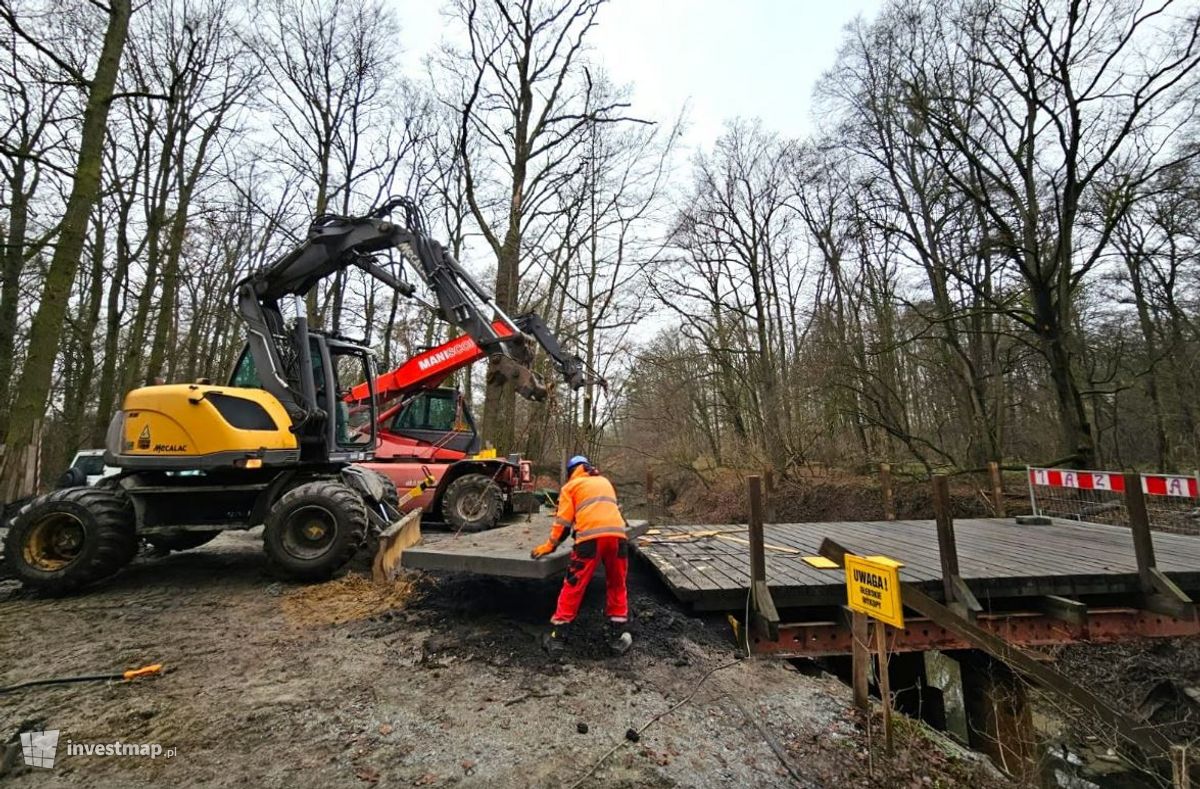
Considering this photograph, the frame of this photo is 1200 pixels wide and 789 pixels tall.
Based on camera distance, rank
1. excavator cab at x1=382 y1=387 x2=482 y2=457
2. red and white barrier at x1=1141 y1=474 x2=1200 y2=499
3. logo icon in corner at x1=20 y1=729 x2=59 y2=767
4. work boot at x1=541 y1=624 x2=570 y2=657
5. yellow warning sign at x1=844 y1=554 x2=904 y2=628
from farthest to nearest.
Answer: excavator cab at x1=382 y1=387 x2=482 y2=457 < red and white barrier at x1=1141 y1=474 x2=1200 y2=499 < work boot at x1=541 y1=624 x2=570 y2=657 < yellow warning sign at x1=844 y1=554 x2=904 y2=628 < logo icon in corner at x1=20 y1=729 x2=59 y2=767

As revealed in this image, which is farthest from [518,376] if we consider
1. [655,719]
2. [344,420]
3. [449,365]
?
[655,719]

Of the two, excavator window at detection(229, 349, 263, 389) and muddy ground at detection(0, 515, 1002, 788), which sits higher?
excavator window at detection(229, 349, 263, 389)

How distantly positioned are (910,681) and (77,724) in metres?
7.03

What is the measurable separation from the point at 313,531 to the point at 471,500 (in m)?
2.91

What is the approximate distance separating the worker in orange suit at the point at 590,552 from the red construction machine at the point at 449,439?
11.5 feet

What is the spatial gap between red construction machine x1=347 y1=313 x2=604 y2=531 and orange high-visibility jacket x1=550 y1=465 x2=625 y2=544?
11.3 feet

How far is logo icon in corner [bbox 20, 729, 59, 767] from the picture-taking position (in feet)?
8.41

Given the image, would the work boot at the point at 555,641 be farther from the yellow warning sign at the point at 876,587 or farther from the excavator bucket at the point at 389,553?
the yellow warning sign at the point at 876,587

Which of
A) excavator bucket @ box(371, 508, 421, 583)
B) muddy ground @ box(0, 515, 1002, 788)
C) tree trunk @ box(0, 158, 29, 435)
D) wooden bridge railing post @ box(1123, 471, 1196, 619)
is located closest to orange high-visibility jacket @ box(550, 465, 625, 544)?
muddy ground @ box(0, 515, 1002, 788)

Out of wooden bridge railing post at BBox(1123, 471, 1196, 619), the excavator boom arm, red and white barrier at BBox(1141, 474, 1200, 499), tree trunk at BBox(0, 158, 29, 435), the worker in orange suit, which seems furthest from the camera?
tree trunk at BBox(0, 158, 29, 435)

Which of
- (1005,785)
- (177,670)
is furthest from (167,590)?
(1005,785)

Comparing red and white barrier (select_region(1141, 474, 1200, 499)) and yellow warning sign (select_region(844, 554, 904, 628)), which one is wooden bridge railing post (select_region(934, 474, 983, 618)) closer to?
yellow warning sign (select_region(844, 554, 904, 628))

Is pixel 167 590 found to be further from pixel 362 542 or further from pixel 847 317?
pixel 847 317

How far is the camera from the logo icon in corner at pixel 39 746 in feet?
8.41
